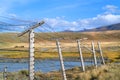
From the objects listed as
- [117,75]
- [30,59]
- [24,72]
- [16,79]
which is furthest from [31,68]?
[24,72]

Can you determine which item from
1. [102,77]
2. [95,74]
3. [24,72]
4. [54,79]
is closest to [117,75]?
[102,77]

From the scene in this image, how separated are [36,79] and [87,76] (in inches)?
208

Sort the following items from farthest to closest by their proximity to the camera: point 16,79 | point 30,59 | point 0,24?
1. point 16,79
2. point 0,24
3. point 30,59

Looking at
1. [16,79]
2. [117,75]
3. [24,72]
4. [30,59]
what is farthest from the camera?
[24,72]

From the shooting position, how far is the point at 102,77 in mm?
29266

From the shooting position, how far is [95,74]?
31797 mm

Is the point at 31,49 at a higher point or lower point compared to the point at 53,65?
lower

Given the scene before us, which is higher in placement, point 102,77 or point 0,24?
point 0,24

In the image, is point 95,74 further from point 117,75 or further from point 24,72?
point 24,72

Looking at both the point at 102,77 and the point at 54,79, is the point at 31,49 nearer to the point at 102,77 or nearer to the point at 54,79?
the point at 102,77

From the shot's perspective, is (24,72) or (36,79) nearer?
(36,79)

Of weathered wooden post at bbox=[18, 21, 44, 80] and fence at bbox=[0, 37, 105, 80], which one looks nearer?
weathered wooden post at bbox=[18, 21, 44, 80]

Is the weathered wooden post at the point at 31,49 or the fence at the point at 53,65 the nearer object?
the weathered wooden post at the point at 31,49

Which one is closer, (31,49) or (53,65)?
(31,49)
